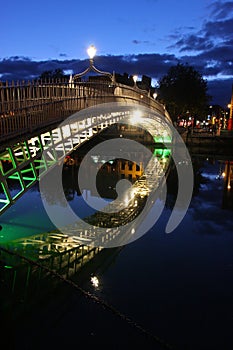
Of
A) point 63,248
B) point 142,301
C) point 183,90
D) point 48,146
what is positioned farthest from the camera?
point 183,90

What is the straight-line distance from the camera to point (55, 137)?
14.9 metres

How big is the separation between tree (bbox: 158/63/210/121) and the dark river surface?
50.9m

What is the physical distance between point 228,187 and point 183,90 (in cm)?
4007

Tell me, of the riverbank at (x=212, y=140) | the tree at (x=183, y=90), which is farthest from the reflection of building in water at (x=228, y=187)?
the tree at (x=183, y=90)

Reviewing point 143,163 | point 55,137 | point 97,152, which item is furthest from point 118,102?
point 97,152

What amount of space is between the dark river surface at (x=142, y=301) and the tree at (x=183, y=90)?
2005 inches

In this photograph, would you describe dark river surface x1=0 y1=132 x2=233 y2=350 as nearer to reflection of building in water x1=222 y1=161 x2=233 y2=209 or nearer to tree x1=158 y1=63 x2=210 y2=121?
reflection of building in water x1=222 y1=161 x2=233 y2=209

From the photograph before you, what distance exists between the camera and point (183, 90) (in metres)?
62.2

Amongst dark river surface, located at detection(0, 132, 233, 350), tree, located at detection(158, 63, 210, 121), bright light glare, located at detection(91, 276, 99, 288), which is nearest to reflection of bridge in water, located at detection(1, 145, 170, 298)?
dark river surface, located at detection(0, 132, 233, 350)

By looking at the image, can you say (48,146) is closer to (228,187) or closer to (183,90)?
(228,187)

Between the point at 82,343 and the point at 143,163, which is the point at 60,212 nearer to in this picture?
the point at 82,343

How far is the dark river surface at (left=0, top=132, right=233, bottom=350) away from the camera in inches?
297

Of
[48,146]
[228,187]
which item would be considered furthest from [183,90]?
[48,146]

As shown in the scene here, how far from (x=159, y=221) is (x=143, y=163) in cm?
2017
